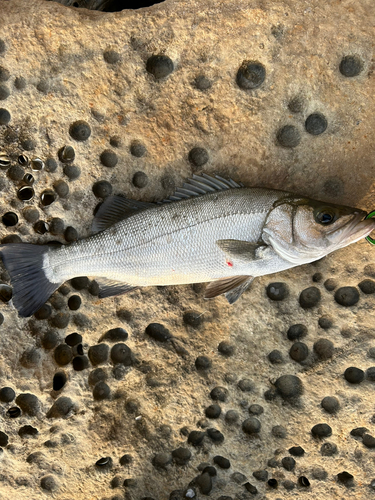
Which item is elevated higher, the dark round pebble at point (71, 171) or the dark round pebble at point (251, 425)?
the dark round pebble at point (71, 171)

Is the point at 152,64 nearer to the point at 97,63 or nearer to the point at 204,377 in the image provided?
the point at 97,63

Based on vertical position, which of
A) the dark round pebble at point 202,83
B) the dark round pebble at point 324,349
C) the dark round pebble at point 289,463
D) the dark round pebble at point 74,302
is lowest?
the dark round pebble at point 289,463

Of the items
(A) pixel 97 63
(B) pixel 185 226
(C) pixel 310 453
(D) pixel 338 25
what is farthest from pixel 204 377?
(D) pixel 338 25

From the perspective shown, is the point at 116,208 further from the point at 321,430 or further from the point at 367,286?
the point at 321,430

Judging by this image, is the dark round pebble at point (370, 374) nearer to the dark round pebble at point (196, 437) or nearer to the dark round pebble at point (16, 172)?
the dark round pebble at point (196, 437)

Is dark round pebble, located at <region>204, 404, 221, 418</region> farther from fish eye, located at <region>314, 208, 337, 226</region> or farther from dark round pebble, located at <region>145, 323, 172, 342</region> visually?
fish eye, located at <region>314, 208, 337, 226</region>

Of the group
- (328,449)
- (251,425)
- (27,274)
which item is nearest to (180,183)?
(27,274)

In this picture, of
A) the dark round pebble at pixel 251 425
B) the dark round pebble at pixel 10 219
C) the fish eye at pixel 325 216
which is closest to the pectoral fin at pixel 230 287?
the fish eye at pixel 325 216
